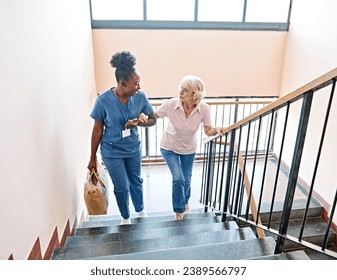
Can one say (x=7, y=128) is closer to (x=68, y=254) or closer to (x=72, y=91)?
(x=68, y=254)

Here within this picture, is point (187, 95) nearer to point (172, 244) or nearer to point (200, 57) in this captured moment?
point (172, 244)

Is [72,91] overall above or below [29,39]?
below

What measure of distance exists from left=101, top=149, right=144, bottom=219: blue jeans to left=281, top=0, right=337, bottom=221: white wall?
85.4 inches

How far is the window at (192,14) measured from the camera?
12.3 ft

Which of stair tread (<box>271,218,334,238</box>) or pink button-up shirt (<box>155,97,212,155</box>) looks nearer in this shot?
pink button-up shirt (<box>155,97,212,155</box>)

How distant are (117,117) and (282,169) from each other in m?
3.02

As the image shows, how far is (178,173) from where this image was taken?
2.30 m

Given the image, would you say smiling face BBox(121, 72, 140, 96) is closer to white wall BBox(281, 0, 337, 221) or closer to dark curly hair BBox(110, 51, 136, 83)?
dark curly hair BBox(110, 51, 136, 83)

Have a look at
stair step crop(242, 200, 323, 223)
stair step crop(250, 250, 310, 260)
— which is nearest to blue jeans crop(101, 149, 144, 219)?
stair step crop(250, 250, 310, 260)

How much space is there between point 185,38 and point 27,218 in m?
3.29

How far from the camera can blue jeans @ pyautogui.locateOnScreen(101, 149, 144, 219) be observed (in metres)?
2.14

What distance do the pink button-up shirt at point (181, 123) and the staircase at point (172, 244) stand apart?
2.12 feet
